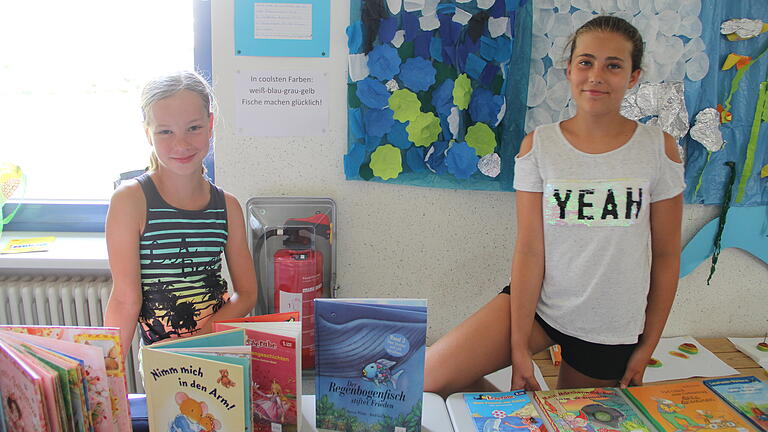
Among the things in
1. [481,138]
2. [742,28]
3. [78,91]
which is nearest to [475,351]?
[481,138]

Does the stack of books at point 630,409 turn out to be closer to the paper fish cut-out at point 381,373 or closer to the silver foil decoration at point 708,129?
the paper fish cut-out at point 381,373

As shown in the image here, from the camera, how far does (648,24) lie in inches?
73.5

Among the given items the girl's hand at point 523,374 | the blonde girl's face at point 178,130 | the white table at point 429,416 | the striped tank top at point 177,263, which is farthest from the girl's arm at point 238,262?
the girl's hand at point 523,374

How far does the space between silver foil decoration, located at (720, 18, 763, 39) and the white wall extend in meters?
0.66

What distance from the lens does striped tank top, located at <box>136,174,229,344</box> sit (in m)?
1.27

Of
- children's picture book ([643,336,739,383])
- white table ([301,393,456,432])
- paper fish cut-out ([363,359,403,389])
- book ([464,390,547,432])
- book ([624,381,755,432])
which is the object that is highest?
paper fish cut-out ([363,359,403,389])

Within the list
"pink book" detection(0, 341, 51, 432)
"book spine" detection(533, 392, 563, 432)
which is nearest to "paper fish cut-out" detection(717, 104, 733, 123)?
"book spine" detection(533, 392, 563, 432)

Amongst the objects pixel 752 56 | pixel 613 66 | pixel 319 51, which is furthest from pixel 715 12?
pixel 319 51

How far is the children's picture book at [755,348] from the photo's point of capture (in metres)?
1.98

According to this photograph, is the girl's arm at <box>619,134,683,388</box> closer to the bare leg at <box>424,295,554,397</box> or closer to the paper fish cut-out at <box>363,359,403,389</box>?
the bare leg at <box>424,295,554,397</box>

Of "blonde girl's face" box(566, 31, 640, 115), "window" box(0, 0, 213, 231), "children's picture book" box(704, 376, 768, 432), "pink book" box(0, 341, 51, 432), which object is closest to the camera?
"pink book" box(0, 341, 51, 432)

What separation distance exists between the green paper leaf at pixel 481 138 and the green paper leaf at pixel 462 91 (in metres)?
0.09

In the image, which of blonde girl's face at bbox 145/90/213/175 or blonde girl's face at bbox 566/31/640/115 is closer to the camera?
blonde girl's face at bbox 145/90/213/175

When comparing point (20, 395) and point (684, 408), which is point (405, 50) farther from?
point (20, 395)
